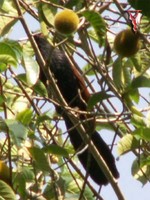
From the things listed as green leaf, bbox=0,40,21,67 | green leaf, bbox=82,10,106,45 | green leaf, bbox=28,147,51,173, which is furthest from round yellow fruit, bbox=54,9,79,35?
green leaf, bbox=28,147,51,173

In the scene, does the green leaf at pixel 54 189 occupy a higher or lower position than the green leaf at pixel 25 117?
lower

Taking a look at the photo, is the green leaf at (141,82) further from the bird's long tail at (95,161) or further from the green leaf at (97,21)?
the bird's long tail at (95,161)

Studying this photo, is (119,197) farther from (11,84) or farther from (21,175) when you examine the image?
(11,84)

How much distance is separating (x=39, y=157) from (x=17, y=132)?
252 mm

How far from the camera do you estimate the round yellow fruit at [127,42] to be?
68.7 inches

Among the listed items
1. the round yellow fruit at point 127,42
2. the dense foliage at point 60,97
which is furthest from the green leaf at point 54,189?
the round yellow fruit at point 127,42

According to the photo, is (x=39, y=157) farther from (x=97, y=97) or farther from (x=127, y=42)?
(x=127, y=42)

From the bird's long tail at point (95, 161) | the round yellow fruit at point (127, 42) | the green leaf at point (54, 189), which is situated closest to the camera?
the round yellow fruit at point (127, 42)

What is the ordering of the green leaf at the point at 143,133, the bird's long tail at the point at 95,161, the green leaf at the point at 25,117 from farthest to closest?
1. the bird's long tail at the point at 95,161
2. the green leaf at the point at 25,117
3. the green leaf at the point at 143,133

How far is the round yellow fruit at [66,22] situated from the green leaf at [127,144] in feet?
1.61

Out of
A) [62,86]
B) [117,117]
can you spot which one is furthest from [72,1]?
[62,86]

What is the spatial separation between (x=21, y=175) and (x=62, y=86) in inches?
44.3

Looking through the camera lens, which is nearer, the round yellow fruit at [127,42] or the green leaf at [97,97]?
the round yellow fruit at [127,42]

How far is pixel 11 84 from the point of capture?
2.81 metres
